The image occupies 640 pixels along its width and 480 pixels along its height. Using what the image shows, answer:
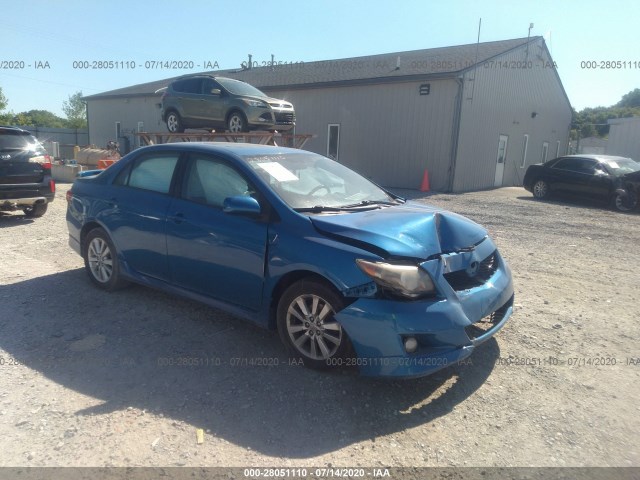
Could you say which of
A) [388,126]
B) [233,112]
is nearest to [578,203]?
[388,126]

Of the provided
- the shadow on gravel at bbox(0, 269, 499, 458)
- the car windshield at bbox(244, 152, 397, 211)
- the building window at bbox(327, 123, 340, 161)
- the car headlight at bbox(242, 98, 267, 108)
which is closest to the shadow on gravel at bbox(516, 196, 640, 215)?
the building window at bbox(327, 123, 340, 161)

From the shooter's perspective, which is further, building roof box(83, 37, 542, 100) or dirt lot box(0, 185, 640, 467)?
building roof box(83, 37, 542, 100)

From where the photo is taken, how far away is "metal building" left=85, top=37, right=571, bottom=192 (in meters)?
17.5

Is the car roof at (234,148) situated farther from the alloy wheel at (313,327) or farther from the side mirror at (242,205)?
the alloy wheel at (313,327)

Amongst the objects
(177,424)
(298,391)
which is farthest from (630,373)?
(177,424)

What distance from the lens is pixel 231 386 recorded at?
3416mm

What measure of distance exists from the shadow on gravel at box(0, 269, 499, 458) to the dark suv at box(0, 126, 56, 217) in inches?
167

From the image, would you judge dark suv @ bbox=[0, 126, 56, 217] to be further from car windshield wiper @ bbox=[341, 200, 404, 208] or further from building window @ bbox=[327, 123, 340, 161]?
building window @ bbox=[327, 123, 340, 161]

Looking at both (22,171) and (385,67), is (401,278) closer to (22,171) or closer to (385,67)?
(22,171)

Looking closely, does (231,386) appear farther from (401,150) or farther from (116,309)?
(401,150)

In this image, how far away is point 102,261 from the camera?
513 centimetres

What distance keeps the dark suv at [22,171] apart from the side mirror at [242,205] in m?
6.36

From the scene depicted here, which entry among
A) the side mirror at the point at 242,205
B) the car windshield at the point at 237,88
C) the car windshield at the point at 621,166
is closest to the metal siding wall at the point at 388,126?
the car windshield at the point at 621,166

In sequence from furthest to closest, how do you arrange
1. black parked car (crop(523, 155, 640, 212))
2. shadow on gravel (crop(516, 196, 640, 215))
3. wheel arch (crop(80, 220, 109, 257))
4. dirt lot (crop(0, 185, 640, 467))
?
1. shadow on gravel (crop(516, 196, 640, 215))
2. black parked car (crop(523, 155, 640, 212))
3. wheel arch (crop(80, 220, 109, 257))
4. dirt lot (crop(0, 185, 640, 467))
